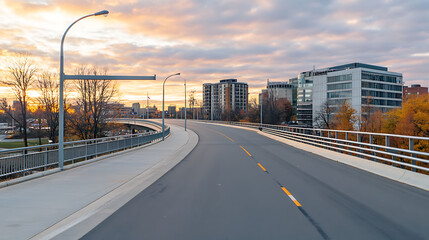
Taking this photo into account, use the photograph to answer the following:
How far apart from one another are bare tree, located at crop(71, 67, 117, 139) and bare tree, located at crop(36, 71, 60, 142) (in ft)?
9.64

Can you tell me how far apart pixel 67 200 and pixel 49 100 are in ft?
158

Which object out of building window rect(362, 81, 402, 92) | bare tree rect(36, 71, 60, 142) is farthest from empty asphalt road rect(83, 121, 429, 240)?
building window rect(362, 81, 402, 92)

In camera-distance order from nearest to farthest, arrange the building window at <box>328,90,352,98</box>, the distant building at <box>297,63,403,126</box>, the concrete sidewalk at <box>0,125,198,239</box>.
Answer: the concrete sidewalk at <box>0,125,198,239</box>
the distant building at <box>297,63,403,126</box>
the building window at <box>328,90,352,98</box>

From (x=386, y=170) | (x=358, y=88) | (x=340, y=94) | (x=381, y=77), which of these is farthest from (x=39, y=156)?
(x=381, y=77)

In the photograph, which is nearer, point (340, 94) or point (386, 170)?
point (386, 170)

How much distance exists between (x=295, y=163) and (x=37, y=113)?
1944 inches

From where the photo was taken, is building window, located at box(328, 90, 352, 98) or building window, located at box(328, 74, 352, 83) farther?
building window, located at box(328, 74, 352, 83)

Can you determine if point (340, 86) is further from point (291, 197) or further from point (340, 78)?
point (291, 197)

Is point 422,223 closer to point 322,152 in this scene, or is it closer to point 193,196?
point 193,196

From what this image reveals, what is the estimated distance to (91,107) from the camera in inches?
2115

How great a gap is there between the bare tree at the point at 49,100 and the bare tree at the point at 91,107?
2.94 metres

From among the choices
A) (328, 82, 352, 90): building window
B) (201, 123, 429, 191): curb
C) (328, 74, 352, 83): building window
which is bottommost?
(201, 123, 429, 191): curb

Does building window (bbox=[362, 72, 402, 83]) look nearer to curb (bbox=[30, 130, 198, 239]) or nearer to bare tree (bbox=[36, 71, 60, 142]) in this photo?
bare tree (bbox=[36, 71, 60, 142])

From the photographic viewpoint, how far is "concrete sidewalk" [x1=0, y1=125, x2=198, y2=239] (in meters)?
6.25
